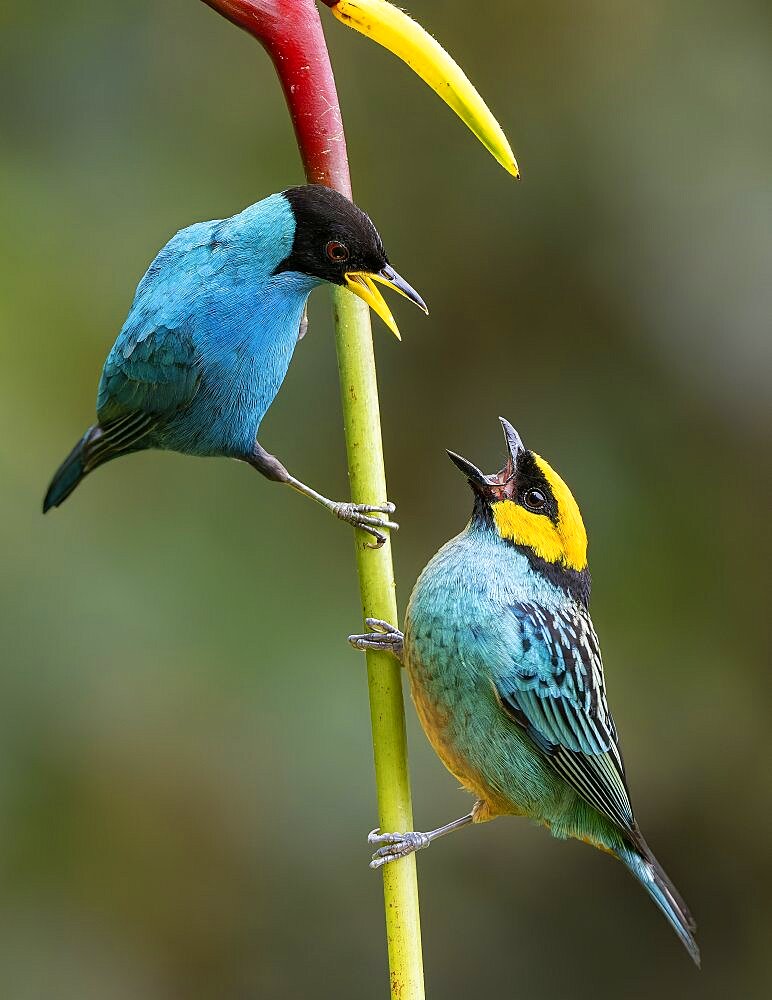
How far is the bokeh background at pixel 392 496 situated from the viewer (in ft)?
12.7

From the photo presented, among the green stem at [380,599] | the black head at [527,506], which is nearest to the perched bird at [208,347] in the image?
the green stem at [380,599]

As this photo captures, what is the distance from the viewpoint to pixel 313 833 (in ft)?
12.8

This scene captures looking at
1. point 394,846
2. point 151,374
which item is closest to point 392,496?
point 151,374

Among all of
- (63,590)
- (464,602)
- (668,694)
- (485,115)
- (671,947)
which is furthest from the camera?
(671,947)

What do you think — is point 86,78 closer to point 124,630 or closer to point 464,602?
point 124,630

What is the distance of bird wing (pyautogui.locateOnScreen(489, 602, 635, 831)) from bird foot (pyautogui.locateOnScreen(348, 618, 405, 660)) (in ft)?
0.80

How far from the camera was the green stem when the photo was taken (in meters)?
1.57

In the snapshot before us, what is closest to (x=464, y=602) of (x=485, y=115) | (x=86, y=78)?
(x=485, y=115)

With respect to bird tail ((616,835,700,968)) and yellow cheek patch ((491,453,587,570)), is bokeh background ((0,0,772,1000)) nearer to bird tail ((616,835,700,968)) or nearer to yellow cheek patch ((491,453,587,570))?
bird tail ((616,835,700,968))

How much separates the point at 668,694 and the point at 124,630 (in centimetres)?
170

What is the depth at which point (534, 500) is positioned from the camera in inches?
94.3

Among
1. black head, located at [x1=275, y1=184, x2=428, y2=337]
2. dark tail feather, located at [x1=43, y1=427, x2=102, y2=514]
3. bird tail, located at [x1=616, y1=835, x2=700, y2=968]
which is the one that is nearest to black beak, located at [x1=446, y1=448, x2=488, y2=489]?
black head, located at [x1=275, y1=184, x2=428, y2=337]

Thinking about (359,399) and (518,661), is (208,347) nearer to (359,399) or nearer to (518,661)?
(359,399)

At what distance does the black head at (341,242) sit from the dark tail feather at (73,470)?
0.60 meters
